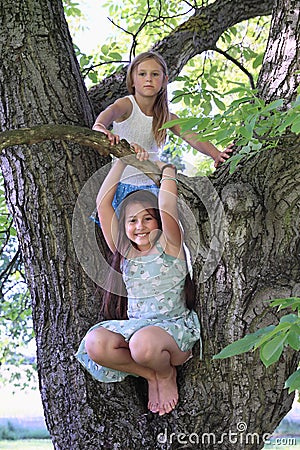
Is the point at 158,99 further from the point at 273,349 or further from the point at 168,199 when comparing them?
the point at 273,349

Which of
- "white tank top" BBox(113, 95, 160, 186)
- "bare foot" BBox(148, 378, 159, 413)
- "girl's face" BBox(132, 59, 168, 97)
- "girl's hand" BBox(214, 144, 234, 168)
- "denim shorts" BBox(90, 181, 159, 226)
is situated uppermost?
"girl's face" BBox(132, 59, 168, 97)

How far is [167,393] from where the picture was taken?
208 centimetres

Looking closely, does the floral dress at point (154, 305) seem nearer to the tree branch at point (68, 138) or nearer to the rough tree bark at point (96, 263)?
the rough tree bark at point (96, 263)

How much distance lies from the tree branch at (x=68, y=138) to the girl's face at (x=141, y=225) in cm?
26

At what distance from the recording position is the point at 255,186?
2193 millimetres

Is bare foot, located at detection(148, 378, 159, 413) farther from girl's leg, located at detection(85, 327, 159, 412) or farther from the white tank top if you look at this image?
the white tank top

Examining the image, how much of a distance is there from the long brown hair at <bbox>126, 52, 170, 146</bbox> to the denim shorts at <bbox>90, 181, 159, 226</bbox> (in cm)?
39

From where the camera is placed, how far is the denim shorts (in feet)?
7.95

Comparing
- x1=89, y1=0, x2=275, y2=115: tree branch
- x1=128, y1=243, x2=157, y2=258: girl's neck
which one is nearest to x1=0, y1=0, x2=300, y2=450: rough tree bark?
x1=128, y1=243, x2=157, y2=258: girl's neck

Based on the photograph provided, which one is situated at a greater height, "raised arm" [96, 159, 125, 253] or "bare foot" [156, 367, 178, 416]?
"raised arm" [96, 159, 125, 253]

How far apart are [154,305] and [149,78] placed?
1.03 meters

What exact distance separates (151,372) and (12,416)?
529 cm

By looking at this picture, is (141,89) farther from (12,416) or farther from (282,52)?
(12,416)

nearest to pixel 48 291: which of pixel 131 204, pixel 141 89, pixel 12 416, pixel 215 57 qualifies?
pixel 131 204
